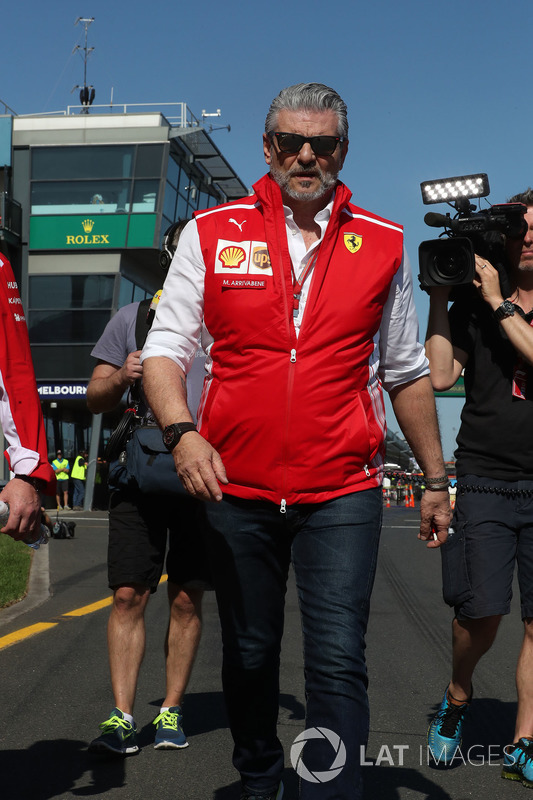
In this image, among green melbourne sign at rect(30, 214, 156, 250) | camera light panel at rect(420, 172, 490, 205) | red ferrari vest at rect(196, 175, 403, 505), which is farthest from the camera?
green melbourne sign at rect(30, 214, 156, 250)

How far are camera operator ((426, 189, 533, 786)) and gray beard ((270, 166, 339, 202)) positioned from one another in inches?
46.1

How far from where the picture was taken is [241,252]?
323cm

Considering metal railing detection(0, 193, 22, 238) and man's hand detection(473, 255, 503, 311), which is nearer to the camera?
man's hand detection(473, 255, 503, 311)

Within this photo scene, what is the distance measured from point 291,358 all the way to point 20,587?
725cm

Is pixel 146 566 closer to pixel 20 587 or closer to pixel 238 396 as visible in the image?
pixel 238 396

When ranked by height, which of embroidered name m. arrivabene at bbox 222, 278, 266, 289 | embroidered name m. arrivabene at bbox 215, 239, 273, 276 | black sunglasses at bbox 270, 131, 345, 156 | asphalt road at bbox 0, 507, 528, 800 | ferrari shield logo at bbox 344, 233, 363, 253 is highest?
black sunglasses at bbox 270, 131, 345, 156

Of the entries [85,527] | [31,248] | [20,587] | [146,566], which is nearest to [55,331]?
[31,248]

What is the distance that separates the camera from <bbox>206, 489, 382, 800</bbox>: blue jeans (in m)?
2.92

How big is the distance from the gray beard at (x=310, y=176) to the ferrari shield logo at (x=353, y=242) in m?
0.15

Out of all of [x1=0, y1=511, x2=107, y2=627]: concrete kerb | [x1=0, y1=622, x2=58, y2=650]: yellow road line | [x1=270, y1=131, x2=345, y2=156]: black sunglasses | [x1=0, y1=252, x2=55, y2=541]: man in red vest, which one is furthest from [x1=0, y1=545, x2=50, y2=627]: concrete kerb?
[x1=270, y1=131, x2=345, y2=156]: black sunglasses

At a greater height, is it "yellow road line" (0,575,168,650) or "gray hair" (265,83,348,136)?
→ "gray hair" (265,83,348,136)

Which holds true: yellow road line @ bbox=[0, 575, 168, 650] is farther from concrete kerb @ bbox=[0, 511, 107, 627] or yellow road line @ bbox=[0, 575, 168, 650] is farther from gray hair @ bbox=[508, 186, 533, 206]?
gray hair @ bbox=[508, 186, 533, 206]

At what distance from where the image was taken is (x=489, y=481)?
427 cm

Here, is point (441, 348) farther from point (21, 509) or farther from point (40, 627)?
point (40, 627)
